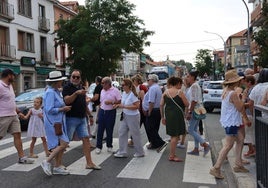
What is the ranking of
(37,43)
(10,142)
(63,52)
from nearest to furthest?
(10,142) < (37,43) < (63,52)

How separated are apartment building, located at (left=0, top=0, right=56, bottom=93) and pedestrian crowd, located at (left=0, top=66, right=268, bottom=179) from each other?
69.0 ft

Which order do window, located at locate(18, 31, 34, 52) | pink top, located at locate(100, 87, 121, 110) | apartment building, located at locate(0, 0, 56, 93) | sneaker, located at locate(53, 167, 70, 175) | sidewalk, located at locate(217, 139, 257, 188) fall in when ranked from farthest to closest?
1. window, located at locate(18, 31, 34, 52)
2. apartment building, located at locate(0, 0, 56, 93)
3. pink top, located at locate(100, 87, 121, 110)
4. sneaker, located at locate(53, 167, 70, 175)
5. sidewalk, located at locate(217, 139, 257, 188)

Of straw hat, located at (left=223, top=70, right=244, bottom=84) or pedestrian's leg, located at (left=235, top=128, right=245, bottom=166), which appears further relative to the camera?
pedestrian's leg, located at (left=235, top=128, right=245, bottom=166)

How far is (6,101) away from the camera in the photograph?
7.88 meters

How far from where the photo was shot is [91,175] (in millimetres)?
7098

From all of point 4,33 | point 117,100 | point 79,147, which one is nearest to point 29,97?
point 79,147

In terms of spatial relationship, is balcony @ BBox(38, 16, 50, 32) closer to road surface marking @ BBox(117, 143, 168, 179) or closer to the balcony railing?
the balcony railing

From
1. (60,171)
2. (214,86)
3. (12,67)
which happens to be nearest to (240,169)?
(60,171)

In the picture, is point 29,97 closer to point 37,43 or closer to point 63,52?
point 37,43

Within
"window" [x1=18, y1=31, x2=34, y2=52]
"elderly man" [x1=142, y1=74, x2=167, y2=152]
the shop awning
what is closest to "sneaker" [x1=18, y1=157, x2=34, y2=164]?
"elderly man" [x1=142, y1=74, x2=167, y2=152]

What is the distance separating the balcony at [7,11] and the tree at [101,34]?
22.7 ft

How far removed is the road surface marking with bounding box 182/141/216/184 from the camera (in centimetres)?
678

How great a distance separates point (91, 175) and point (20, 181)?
116 centimetres

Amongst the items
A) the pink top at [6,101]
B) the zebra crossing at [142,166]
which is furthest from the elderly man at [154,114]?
the pink top at [6,101]
